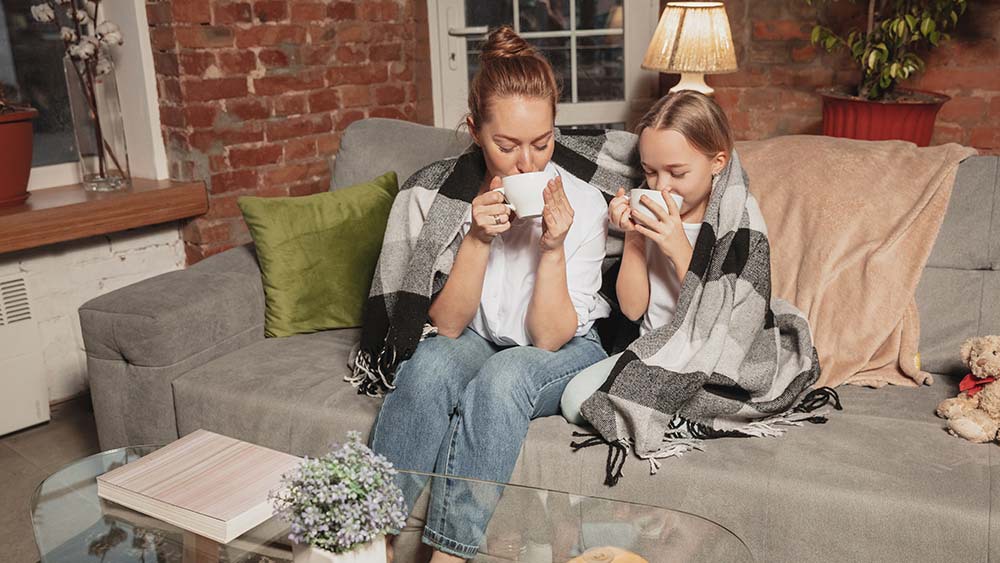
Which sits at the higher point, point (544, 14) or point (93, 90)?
point (544, 14)

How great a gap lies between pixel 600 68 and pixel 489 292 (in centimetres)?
184

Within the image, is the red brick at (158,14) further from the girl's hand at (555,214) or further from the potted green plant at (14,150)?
the girl's hand at (555,214)

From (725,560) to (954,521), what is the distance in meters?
0.47

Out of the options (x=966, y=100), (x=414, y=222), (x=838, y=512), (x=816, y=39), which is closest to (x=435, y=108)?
(x=816, y=39)

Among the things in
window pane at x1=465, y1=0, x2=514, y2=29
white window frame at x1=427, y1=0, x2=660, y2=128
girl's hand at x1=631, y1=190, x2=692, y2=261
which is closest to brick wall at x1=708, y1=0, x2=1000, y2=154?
white window frame at x1=427, y1=0, x2=660, y2=128

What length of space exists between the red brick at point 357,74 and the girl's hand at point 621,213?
1.76 m

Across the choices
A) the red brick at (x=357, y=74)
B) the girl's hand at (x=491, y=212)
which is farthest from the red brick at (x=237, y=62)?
the girl's hand at (x=491, y=212)

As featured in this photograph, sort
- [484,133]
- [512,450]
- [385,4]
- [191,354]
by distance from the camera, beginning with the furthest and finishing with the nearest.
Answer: [385,4], [191,354], [484,133], [512,450]

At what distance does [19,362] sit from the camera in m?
2.58

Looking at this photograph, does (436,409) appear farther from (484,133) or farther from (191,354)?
(191,354)

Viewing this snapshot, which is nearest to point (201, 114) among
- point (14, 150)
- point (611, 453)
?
point (14, 150)

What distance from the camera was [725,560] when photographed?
1138 millimetres

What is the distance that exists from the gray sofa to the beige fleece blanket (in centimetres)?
6

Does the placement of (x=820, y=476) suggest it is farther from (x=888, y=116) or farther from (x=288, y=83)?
(x=288, y=83)
